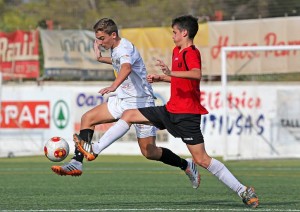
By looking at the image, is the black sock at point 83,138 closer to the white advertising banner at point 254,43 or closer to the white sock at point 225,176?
the white sock at point 225,176

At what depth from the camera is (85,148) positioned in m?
11.0

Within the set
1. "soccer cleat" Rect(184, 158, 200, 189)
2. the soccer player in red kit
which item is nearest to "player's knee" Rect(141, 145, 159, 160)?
"soccer cleat" Rect(184, 158, 200, 189)

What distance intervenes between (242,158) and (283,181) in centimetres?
678

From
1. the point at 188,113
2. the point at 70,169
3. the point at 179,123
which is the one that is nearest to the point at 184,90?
the point at 188,113

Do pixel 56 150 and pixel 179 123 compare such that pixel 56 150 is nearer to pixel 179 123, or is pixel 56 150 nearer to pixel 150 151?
pixel 150 151

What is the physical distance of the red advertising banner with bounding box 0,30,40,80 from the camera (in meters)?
27.9

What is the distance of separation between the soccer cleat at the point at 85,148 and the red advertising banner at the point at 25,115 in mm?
15479

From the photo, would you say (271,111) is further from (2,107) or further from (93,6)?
(93,6)

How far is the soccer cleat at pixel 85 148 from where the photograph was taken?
10.9 metres

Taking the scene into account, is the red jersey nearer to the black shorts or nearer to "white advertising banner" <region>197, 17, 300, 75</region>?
the black shorts

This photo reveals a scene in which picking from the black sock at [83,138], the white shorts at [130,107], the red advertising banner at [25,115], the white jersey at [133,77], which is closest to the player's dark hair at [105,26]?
the white jersey at [133,77]

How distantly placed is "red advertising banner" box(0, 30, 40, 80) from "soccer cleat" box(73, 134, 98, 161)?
17001 mm

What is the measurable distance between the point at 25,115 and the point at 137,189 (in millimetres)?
12678

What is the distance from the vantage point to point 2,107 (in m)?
26.6
